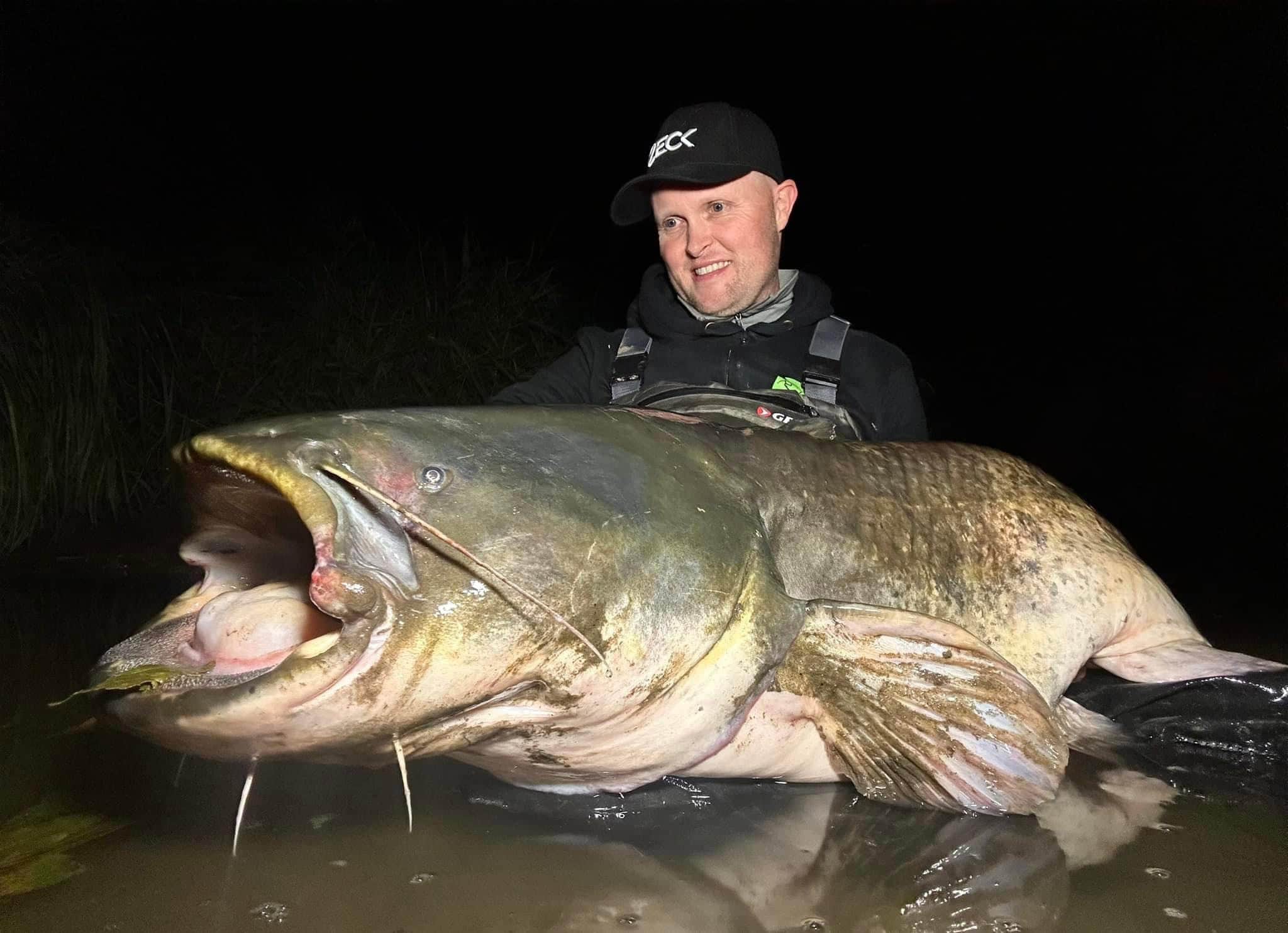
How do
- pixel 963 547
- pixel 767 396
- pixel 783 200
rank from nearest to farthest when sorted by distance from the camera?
pixel 963 547 < pixel 767 396 < pixel 783 200

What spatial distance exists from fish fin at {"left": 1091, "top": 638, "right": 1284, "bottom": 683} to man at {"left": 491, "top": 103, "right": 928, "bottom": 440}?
886 mm

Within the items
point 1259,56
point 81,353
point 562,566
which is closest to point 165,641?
point 562,566

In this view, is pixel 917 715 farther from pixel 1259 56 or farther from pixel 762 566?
pixel 1259 56

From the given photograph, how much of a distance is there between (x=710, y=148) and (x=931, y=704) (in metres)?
1.93

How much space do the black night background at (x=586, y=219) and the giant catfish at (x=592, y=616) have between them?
3.29m

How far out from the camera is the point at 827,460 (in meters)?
2.34

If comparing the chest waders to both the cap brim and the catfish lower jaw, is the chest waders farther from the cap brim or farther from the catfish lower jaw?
the catfish lower jaw

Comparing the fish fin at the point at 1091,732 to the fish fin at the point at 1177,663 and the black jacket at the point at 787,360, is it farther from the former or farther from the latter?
the black jacket at the point at 787,360

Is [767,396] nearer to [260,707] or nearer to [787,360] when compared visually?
[787,360]

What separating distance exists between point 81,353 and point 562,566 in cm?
555

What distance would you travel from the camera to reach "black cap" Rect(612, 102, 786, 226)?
3.21 meters

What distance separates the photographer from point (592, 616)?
1652mm

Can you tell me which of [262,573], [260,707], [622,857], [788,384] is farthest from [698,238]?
[260,707]

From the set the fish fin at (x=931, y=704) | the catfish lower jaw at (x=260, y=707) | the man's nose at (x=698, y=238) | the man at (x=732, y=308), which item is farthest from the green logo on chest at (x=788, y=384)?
the catfish lower jaw at (x=260, y=707)
